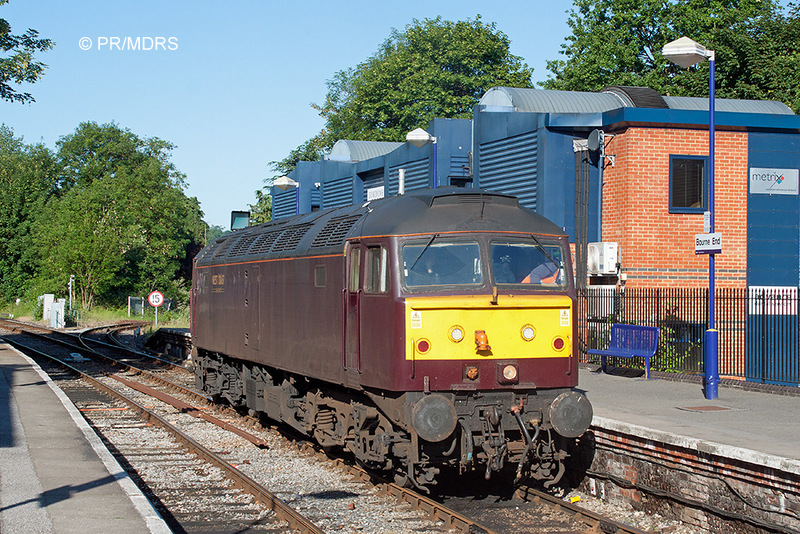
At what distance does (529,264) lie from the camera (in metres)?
9.93

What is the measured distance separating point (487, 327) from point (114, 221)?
54.7 meters

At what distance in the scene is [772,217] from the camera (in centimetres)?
2050

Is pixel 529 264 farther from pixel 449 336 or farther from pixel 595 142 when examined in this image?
pixel 595 142

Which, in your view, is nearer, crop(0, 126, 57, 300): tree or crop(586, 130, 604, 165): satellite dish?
crop(586, 130, 604, 165): satellite dish

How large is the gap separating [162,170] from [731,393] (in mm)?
81187

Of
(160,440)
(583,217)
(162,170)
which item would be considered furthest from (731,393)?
(162,170)

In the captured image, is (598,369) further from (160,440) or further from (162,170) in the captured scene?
(162,170)

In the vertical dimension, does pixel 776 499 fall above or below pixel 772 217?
below

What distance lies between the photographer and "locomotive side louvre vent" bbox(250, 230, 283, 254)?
13.8 meters

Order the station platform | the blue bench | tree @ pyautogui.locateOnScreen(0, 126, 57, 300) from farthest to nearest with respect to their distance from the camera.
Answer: tree @ pyautogui.locateOnScreen(0, 126, 57, 300) → the blue bench → the station platform

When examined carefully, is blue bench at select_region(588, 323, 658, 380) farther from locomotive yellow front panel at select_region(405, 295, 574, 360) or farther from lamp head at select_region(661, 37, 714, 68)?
locomotive yellow front panel at select_region(405, 295, 574, 360)

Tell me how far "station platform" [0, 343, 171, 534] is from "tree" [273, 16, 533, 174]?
39496 millimetres

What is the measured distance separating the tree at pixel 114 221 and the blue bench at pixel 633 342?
44196 millimetres

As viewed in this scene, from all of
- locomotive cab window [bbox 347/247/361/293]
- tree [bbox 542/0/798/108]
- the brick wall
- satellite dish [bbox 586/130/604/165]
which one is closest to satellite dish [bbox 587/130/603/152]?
satellite dish [bbox 586/130/604/165]
